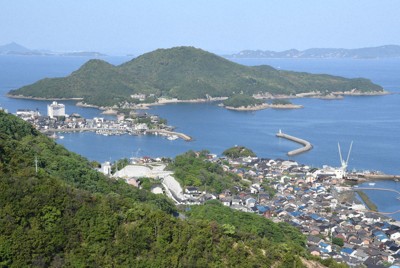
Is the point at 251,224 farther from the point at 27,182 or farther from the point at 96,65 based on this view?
the point at 96,65

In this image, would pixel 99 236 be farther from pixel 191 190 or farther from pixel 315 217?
pixel 315 217

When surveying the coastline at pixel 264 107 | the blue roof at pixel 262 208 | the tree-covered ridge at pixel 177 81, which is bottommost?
the blue roof at pixel 262 208

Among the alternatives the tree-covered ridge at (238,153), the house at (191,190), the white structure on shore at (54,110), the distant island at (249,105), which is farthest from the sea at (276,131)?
the house at (191,190)

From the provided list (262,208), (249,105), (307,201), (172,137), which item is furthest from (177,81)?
(262,208)

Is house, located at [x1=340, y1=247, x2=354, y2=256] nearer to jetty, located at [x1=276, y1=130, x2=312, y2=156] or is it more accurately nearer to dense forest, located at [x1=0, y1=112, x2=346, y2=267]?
dense forest, located at [x1=0, y1=112, x2=346, y2=267]

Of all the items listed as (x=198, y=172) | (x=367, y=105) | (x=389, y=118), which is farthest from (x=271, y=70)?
(x=198, y=172)

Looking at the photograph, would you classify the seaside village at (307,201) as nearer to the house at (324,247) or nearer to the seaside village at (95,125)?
the house at (324,247)

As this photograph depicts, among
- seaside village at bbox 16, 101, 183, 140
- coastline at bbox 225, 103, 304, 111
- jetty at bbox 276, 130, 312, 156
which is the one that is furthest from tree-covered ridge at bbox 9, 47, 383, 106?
jetty at bbox 276, 130, 312, 156
